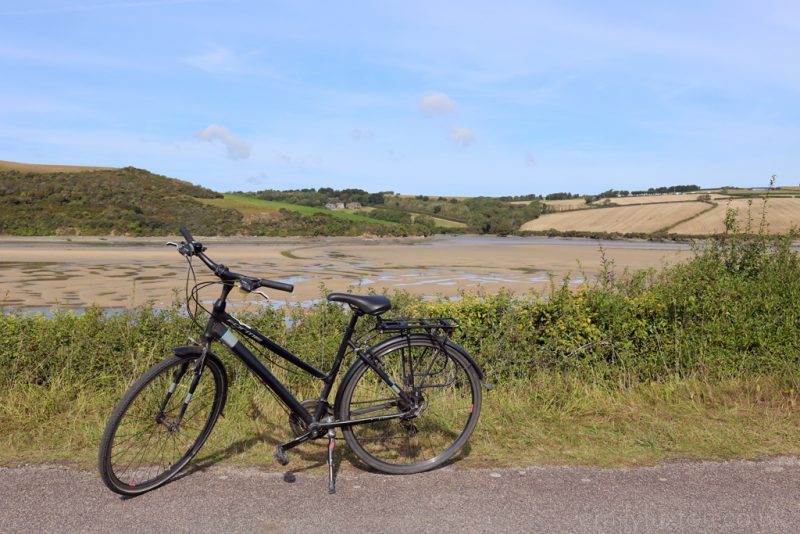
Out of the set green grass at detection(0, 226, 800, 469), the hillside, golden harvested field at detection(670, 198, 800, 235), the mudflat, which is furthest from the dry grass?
green grass at detection(0, 226, 800, 469)

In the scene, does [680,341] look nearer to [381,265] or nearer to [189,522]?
[189,522]

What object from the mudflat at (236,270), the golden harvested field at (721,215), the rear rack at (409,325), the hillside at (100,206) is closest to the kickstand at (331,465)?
the rear rack at (409,325)

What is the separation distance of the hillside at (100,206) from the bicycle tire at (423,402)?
216ft

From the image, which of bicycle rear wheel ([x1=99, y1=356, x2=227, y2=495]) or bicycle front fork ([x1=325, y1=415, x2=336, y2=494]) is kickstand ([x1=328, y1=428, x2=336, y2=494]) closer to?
bicycle front fork ([x1=325, y1=415, x2=336, y2=494])

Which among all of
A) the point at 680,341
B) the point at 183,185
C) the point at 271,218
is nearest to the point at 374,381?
the point at 680,341

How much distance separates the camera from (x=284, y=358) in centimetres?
394

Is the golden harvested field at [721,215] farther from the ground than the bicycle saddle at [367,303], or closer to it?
farther from the ground

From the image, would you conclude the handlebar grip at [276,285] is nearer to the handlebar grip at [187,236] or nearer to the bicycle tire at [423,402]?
the handlebar grip at [187,236]

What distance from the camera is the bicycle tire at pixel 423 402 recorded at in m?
3.96

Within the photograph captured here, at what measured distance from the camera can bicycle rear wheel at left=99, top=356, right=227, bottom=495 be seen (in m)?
3.52

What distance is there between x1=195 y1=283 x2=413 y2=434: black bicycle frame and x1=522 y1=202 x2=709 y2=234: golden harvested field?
82222 mm

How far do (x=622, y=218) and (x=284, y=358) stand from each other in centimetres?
9115

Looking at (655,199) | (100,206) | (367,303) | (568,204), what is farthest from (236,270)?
(568,204)

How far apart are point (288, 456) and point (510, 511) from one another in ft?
5.33
